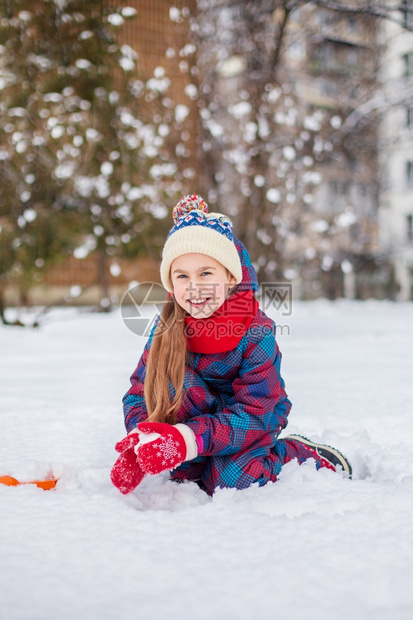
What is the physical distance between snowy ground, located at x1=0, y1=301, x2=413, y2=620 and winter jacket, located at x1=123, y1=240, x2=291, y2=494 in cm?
7

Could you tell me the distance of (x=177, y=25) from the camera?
17.2 ft

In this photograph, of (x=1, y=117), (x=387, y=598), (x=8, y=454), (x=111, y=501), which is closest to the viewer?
(x=387, y=598)

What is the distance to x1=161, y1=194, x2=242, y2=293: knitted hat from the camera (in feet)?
4.72

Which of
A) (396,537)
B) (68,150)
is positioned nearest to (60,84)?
(68,150)

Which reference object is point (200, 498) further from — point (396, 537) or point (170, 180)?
point (170, 180)

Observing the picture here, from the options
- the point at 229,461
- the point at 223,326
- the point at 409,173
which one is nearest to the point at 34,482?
the point at 229,461

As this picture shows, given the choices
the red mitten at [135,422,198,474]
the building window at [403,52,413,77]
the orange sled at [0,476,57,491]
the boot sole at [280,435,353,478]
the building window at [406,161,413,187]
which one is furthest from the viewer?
the building window at [406,161,413,187]

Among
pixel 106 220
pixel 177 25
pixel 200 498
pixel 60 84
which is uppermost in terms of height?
pixel 177 25

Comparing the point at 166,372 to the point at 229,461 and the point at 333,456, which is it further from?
the point at 333,456

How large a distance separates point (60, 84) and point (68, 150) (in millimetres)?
606

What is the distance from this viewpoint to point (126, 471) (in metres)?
1.32

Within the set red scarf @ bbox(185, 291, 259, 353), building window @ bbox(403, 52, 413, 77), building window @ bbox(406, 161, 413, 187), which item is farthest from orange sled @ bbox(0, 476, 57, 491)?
building window @ bbox(406, 161, 413, 187)

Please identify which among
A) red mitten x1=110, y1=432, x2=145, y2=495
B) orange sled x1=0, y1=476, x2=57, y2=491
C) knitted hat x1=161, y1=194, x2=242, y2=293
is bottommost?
orange sled x1=0, y1=476, x2=57, y2=491

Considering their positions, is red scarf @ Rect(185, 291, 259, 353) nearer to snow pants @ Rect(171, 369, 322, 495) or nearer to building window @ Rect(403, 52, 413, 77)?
snow pants @ Rect(171, 369, 322, 495)
